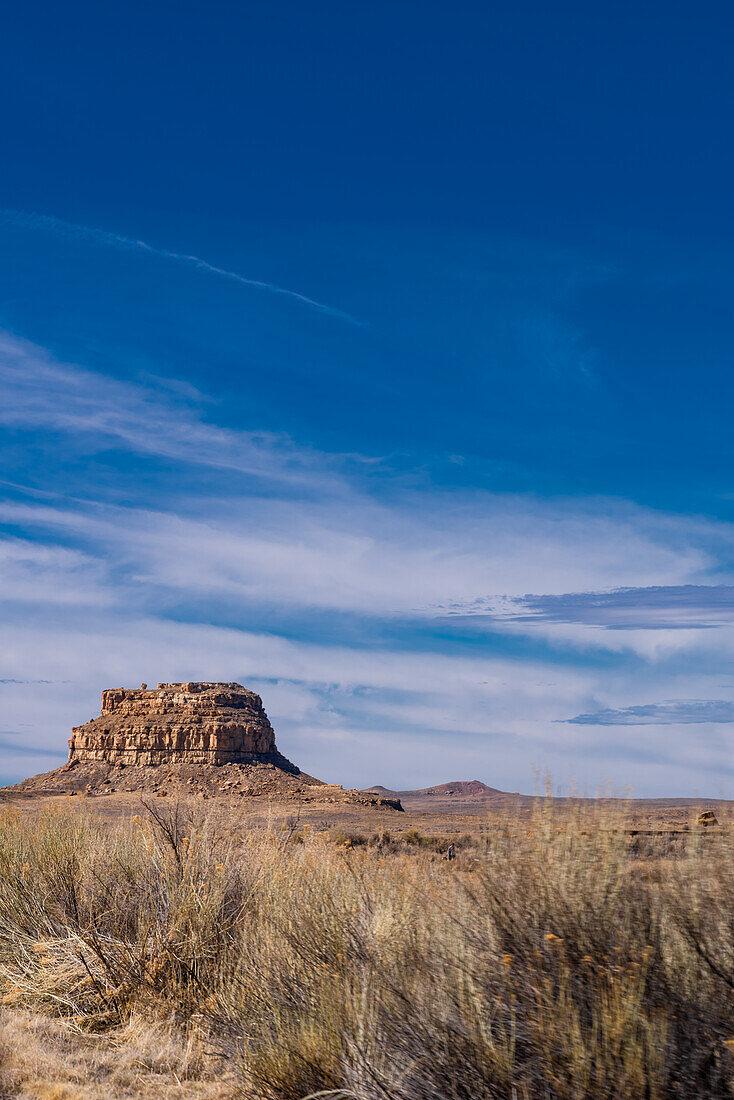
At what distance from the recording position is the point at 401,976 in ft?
20.8

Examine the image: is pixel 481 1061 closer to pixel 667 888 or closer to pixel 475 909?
pixel 475 909

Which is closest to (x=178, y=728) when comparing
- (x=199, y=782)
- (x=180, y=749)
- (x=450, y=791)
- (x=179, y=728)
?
→ (x=179, y=728)

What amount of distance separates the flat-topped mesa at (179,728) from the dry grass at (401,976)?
78.0 meters

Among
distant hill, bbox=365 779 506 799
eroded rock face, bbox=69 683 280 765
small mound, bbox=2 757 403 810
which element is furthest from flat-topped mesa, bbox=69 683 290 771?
distant hill, bbox=365 779 506 799

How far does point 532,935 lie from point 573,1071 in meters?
0.92

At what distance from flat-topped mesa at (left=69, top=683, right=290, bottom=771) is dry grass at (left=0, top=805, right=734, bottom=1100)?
77963 mm

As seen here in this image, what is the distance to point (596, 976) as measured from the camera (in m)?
5.32

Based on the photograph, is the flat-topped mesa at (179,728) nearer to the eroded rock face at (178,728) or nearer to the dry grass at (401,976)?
the eroded rock face at (178,728)

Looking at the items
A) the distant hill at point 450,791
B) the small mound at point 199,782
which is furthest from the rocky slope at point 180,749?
the distant hill at point 450,791

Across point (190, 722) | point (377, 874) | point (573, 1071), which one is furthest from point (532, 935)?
point (190, 722)

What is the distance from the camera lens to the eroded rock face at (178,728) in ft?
285

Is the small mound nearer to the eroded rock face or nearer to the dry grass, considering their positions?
the eroded rock face

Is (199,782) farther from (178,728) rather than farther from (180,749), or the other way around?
(178,728)

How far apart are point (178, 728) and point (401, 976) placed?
282 ft
